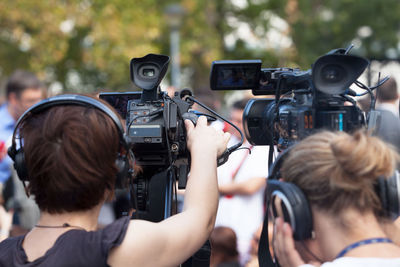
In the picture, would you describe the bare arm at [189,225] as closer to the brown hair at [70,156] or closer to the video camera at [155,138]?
the video camera at [155,138]

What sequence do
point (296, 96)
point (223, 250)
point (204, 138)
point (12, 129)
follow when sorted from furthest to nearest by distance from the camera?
point (12, 129)
point (223, 250)
point (296, 96)
point (204, 138)

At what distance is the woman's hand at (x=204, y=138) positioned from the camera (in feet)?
6.23

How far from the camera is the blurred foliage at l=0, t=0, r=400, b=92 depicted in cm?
1134

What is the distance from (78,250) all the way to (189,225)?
0.37 meters

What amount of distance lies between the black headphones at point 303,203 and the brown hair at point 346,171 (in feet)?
0.08

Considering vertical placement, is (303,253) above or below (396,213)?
below

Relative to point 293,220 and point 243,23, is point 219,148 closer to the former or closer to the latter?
point 293,220

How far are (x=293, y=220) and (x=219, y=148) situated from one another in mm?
493

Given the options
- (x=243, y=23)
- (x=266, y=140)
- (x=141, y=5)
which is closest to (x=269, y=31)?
(x=243, y=23)

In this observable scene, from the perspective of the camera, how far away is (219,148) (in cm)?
193

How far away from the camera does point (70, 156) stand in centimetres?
164

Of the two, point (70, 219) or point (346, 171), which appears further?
point (70, 219)

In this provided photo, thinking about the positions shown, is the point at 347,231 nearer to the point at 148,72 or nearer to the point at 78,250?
the point at 78,250

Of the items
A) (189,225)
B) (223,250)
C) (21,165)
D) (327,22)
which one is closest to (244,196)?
(223,250)
